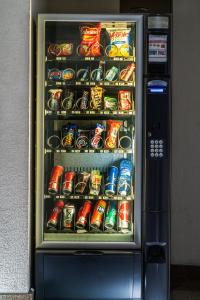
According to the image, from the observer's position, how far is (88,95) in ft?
11.0

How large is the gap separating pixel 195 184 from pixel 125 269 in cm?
118

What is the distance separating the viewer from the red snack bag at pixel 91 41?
3.31 m

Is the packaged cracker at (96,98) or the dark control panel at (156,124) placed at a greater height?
the packaged cracker at (96,98)

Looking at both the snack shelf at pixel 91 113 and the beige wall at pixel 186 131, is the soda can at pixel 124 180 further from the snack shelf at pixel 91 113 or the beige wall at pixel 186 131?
the beige wall at pixel 186 131

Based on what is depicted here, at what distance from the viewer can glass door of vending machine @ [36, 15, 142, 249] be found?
322 cm

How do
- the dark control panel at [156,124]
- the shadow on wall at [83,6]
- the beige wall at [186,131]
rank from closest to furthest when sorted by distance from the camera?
the dark control panel at [156,124] → the beige wall at [186,131] → the shadow on wall at [83,6]

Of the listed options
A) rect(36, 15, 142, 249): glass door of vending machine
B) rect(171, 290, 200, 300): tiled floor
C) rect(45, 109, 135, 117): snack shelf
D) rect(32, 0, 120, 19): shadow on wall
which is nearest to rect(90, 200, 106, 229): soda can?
rect(36, 15, 142, 249): glass door of vending machine

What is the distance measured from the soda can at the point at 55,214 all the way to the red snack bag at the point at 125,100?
815mm

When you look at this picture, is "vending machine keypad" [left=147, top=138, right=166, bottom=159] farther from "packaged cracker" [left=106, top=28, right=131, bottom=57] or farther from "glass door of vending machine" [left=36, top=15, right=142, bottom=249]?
"packaged cracker" [left=106, top=28, right=131, bottom=57]

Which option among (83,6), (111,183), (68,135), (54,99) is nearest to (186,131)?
(111,183)

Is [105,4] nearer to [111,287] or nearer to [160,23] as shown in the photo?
[160,23]

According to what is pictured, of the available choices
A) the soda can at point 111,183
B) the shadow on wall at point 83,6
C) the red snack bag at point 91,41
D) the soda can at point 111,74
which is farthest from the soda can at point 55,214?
the shadow on wall at point 83,6

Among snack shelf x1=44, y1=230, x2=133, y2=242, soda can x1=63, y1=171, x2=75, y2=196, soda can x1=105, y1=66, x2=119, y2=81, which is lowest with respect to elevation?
snack shelf x1=44, y1=230, x2=133, y2=242

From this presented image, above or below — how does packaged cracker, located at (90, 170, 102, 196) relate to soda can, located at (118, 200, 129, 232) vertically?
above
